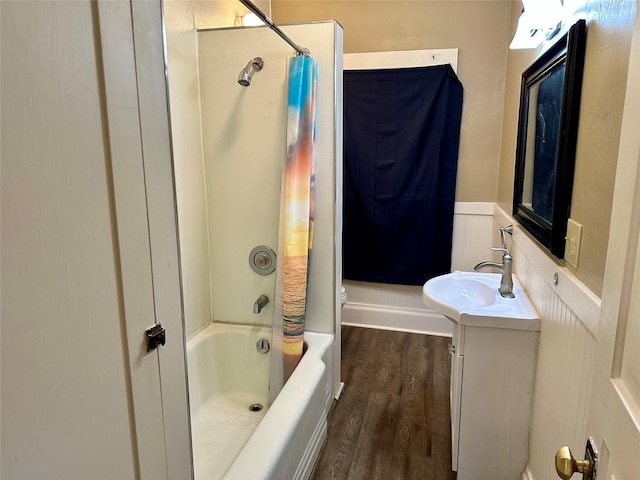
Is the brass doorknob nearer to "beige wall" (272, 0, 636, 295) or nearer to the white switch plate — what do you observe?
the white switch plate

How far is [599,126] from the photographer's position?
1147mm

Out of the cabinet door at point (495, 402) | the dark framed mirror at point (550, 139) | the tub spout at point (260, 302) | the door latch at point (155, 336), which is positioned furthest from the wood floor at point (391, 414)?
the door latch at point (155, 336)

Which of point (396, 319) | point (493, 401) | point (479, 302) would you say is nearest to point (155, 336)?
point (493, 401)

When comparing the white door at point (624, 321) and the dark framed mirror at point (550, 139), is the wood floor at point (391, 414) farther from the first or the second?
the white door at point (624, 321)

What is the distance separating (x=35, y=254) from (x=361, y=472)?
1.78m

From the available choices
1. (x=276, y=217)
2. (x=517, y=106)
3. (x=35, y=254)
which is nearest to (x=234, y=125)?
(x=276, y=217)

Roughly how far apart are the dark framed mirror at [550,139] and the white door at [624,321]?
0.72 meters

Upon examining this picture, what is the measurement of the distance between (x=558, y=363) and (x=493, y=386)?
14.7 inches

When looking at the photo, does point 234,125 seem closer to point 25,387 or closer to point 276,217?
point 276,217

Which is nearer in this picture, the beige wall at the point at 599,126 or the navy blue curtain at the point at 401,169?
the beige wall at the point at 599,126

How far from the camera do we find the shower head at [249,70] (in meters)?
2.01

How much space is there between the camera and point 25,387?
0.55 meters

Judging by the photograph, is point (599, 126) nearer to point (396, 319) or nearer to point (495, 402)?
point (495, 402)

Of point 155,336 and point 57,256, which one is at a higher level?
point 57,256
